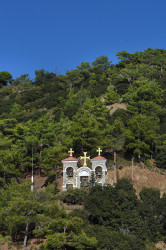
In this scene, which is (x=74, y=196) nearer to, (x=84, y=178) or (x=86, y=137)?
(x=84, y=178)

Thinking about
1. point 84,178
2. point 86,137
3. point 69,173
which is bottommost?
point 84,178

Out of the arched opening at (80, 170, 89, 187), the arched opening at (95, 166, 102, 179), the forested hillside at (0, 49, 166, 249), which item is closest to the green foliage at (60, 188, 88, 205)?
the forested hillside at (0, 49, 166, 249)

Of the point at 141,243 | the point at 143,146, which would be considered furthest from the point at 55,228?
the point at 143,146

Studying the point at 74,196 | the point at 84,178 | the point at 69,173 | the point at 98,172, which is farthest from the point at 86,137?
the point at 74,196

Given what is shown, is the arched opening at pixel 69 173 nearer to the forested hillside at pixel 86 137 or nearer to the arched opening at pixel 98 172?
the forested hillside at pixel 86 137

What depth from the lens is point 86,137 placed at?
36406 millimetres

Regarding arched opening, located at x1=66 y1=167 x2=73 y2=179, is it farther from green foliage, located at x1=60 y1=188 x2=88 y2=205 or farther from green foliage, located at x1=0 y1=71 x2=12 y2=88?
green foliage, located at x1=0 y1=71 x2=12 y2=88

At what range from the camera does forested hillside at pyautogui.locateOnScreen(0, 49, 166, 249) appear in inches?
822

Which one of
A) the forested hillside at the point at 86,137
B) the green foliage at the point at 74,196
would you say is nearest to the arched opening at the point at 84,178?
the green foliage at the point at 74,196

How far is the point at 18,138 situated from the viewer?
133ft

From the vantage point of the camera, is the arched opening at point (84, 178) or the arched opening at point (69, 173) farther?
the arched opening at point (69, 173)

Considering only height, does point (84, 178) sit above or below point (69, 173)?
below

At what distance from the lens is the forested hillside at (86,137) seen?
20.9 metres

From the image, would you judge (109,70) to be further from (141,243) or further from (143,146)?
(141,243)
